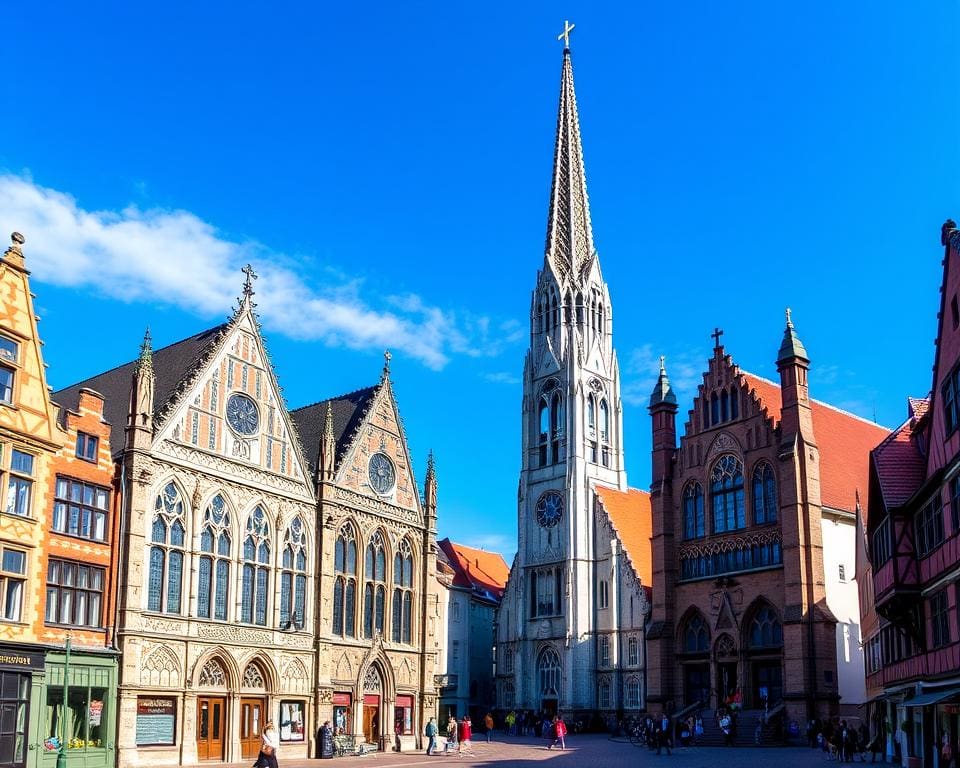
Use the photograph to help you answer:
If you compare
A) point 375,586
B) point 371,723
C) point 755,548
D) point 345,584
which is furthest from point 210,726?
point 755,548

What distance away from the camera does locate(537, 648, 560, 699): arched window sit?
74625 mm

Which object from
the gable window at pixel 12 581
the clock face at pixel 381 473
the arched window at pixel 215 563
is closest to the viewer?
the gable window at pixel 12 581

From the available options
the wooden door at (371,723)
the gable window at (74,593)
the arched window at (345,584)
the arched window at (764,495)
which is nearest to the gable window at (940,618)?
the arched window at (345,584)

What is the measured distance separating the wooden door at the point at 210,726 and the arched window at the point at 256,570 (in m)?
3.46

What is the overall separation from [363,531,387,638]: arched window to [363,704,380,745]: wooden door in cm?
328

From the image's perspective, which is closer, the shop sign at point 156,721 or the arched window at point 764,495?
the shop sign at point 156,721

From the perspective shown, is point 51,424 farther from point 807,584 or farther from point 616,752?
point 807,584

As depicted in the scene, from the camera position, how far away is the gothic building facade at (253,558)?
130 feet

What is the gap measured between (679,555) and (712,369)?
10.9 m

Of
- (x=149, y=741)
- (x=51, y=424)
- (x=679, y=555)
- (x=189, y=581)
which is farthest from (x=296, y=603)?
(x=679, y=555)

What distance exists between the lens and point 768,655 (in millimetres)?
57281

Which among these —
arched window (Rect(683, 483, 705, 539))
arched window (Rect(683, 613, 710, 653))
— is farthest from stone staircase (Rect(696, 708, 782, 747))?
arched window (Rect(683, 483, 705, 539))

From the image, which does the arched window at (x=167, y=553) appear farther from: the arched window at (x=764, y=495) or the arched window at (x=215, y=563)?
the arched window at (x=764, y=495)

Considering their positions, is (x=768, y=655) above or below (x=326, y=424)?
below
